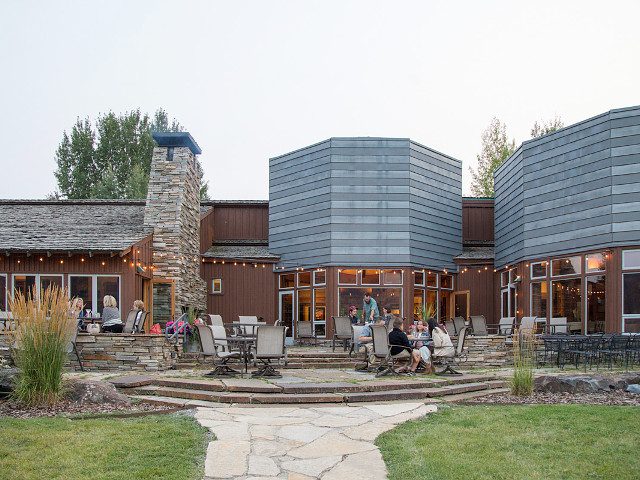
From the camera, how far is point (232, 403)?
7.23 m

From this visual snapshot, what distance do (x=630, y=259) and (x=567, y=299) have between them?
6.47ft

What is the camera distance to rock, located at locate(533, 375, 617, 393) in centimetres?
793

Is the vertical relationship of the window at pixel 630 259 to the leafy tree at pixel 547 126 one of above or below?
below

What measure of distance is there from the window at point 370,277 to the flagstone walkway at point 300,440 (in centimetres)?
1050

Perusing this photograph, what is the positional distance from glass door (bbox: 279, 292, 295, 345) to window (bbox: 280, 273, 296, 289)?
261mm

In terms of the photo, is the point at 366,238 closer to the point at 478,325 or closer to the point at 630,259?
the point at 478,325

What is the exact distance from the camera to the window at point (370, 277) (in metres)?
17.6

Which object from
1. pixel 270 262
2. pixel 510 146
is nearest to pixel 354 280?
pixel 270 262

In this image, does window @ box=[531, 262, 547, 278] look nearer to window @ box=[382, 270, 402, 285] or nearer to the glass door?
window @ box=[382, 270, 402, 285]

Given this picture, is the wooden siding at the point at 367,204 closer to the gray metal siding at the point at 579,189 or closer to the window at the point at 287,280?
the window at the point at 287,280

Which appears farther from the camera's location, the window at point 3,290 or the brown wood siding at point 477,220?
the brown wood siding at point 477,220

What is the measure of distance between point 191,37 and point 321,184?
19.1 ft

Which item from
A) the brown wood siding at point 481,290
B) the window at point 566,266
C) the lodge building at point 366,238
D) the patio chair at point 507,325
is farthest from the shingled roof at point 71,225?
the window at point 566,266

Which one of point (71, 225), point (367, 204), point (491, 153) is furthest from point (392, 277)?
point (491, 153)
